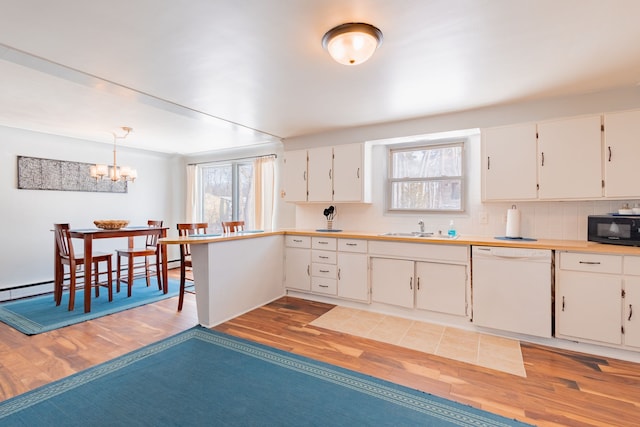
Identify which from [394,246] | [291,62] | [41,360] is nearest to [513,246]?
[394,246]

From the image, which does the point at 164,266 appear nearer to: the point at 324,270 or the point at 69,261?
the point at 69,261

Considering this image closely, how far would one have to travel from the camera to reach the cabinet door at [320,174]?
4.13 metres

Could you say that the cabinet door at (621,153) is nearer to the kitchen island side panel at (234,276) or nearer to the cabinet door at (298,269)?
the cabinet door at (298,269)

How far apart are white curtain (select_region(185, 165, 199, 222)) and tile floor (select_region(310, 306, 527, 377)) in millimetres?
3931

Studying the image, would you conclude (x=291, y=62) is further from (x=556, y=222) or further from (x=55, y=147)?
(x=55, y=147)

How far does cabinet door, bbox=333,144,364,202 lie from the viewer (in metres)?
3.92

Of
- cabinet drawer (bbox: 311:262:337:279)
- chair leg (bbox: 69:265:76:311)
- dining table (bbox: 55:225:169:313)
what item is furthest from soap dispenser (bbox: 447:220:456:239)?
chair leg (bbox: 69:265:76:311)

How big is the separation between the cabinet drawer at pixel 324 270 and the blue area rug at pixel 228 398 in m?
1.44

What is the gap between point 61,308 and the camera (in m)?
3.69

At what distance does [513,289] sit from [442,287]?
0.63 m

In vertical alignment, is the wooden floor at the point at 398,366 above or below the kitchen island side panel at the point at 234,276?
below

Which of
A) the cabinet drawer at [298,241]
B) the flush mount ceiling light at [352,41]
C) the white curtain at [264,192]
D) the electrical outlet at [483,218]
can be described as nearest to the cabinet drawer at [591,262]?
the electrical outlet at [483,218]

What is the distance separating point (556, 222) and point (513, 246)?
0.76 metres

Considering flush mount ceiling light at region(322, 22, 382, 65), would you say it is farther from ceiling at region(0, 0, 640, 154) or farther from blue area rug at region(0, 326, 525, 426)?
blue area rug at region(0, 326, 525, 426)
